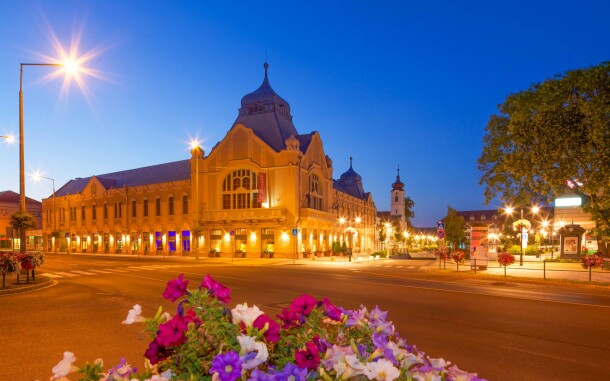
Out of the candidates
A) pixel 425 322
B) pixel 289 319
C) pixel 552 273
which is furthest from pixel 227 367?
pixel 552 273

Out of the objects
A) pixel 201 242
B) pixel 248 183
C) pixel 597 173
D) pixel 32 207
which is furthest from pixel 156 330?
pixel 32 207

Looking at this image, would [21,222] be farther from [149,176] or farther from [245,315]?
[149,176]

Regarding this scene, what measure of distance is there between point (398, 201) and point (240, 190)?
68.5 meters

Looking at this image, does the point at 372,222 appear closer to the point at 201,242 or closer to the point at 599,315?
the point at 201,242

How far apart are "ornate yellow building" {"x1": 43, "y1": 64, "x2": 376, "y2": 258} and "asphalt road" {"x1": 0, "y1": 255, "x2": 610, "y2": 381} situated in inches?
878

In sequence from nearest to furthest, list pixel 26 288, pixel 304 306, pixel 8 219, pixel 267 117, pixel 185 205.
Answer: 1. pixel 304 306
2. pixel 26 288
3. pixel 267 117
4. pixel 185 205
5. pixel 8 219

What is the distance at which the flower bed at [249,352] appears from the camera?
1.84 metres

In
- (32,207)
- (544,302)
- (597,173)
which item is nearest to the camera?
(544,302)

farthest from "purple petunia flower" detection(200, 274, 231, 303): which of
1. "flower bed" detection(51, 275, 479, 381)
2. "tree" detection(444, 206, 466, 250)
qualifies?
"tree" detection(444, 206, 466, 250)

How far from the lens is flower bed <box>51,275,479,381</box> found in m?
1.84

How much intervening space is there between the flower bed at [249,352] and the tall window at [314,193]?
44758mm

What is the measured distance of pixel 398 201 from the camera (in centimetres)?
10719

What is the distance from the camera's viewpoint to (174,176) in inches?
2205

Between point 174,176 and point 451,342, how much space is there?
5212cm
